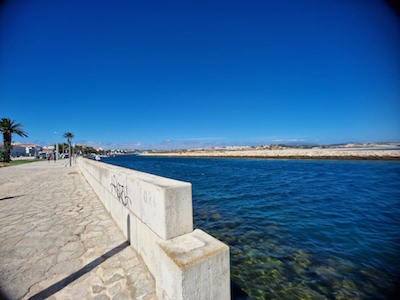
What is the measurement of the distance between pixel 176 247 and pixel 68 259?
2.17 metres

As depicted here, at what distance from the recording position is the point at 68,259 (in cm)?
286

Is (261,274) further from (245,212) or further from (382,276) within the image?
(245,212)

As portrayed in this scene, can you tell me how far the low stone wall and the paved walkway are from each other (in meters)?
0.31

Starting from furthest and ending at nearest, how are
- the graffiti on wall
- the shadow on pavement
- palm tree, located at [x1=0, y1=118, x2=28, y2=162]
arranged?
1. palm tree, located at [x1=0, y1=118, x2=28, y2=162]
2. the graffiti on wall
3. the shadow on pavement

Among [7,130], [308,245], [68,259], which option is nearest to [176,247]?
[68,259]

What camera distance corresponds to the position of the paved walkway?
7.27ft

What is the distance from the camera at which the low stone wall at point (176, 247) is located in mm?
1738

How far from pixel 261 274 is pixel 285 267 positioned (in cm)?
67

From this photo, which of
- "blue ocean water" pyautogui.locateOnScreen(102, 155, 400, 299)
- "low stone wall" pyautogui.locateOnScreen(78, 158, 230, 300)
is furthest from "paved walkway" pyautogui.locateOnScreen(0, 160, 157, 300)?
"blue ocean water" pyautogui.locateOnScreen(102, 155, 400, 299)

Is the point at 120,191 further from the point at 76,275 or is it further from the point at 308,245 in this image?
the point at 308,245

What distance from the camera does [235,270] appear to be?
150 inches

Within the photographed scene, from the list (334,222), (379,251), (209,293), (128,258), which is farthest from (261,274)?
(334,222)

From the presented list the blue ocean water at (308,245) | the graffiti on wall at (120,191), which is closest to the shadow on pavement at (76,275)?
the graffiti on wall at (120,191)

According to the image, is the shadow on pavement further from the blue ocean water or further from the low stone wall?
the blue ocean water
